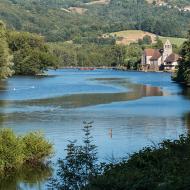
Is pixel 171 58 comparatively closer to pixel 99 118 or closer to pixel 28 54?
pixel 28 54

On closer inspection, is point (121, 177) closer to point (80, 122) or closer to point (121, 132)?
point (121, 132)

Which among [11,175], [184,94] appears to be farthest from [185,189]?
[184,94]

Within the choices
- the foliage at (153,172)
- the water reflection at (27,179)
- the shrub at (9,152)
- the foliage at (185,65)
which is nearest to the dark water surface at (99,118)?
the water reflection at (27,179)

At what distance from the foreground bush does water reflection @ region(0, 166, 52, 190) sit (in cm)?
53

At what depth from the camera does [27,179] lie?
82.6ft

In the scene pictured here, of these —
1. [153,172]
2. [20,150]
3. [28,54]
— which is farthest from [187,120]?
[28,54]

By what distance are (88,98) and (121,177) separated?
174 feet

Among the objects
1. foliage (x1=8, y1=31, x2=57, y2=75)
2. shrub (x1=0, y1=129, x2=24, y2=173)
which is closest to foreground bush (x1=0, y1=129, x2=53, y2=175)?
shrub (x1=0, y1=129, x2=24, y2=173)

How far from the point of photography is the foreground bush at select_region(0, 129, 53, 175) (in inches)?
1014

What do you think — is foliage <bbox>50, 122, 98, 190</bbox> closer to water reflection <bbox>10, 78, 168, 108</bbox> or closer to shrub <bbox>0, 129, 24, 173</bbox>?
shrub <bbox>0, 129, 24, 173</bbox>

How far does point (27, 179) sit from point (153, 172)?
37.4 feet

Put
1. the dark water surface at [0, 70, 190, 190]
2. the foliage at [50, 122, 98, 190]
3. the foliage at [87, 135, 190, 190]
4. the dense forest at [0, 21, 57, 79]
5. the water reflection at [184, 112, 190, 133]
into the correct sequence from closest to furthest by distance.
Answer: the foliage at [87, 135, 190, 190], the foliage at [50, 122, 98, 190], the dark water surface at [0, 70, 190, 190], the water reflection at [184, 112, 190, 133], the dense forest at [0, 21, 57, 79]

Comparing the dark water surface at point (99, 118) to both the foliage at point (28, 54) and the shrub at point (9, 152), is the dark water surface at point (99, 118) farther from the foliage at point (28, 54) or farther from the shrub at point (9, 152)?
the foliage at point (28, 54)

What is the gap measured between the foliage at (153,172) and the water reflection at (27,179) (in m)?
8.08
